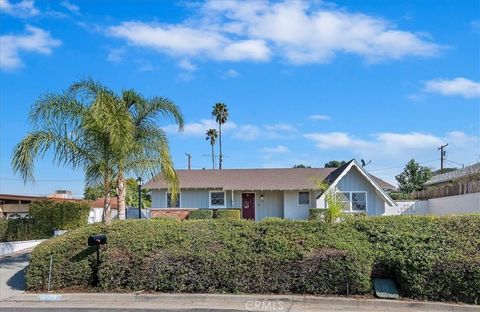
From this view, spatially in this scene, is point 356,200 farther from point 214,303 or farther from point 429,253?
point 214,303

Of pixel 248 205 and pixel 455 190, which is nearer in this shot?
pixel 455 190

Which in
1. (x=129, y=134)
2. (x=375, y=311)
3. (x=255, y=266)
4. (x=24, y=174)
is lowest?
(x=375, y=311)

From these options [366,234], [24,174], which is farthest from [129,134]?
[366,234]

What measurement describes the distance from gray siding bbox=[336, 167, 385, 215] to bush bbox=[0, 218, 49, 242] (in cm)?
1611

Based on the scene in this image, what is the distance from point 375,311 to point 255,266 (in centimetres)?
275

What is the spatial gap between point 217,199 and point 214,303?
21.0 meters

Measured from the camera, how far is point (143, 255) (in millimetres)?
11898

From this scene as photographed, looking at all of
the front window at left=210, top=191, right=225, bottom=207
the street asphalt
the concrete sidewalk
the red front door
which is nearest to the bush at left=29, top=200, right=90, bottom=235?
the front window at left=210, top=191, right=225, bottom=207

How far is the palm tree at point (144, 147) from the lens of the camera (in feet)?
50.9

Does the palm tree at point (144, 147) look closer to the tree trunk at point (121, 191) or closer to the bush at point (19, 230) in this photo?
the tree trunk at point (121, 191)

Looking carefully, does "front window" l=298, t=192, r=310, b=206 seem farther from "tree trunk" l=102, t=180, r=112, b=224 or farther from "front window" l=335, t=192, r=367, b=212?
"tree trunk" l=102, t=180, r=112, b=224

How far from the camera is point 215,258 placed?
1158 centimetres

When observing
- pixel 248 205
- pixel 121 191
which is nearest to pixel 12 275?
pixel 121 191

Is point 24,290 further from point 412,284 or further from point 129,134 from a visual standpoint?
point 412,284
